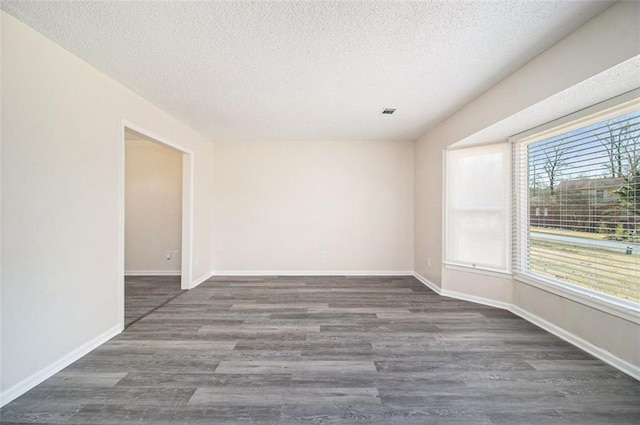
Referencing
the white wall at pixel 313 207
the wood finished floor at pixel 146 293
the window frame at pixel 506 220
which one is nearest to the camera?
the wood finished floor at pixel 146 293

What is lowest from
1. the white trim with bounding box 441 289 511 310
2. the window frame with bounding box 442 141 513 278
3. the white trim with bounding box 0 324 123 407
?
the white trim with bounding box 0 324 123 407

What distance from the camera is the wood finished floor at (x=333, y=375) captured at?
158 centimetres

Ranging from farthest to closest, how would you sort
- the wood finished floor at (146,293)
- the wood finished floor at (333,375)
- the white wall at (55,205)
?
the wood finished floor at (146,293) < the white wall at (55,205) < the wood finished floor at (333,375)

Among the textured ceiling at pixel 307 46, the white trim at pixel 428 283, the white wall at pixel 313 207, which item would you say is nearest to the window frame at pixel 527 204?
the textured ceiling at pixel 307 46

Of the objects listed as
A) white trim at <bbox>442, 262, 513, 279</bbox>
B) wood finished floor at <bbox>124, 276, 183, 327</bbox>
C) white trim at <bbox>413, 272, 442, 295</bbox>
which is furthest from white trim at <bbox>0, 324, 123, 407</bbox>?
white trim at <bbox>442, 262, 513, 279</bbox>

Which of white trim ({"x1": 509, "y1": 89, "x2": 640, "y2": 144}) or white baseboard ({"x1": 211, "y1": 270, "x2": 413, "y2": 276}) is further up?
white trim ({"x1": 509, "y1": 89, "x2": 640, "y2": 144})

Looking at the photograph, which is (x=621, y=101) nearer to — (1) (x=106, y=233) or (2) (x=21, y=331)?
(1) (x=106, y=233)

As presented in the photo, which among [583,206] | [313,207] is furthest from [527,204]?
[313,207]

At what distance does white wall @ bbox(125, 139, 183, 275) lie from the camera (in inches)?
187

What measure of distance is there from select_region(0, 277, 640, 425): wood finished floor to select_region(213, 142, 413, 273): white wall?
5.61ft

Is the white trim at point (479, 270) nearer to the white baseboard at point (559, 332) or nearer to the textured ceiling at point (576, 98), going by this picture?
the white baseboard at point (559, 332)

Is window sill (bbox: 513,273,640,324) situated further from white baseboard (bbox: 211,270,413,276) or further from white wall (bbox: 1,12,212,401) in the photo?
white wall (bbox: 1,12,212,401)

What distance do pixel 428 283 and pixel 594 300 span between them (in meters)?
2.06

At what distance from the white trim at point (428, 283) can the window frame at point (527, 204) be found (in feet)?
3.27
